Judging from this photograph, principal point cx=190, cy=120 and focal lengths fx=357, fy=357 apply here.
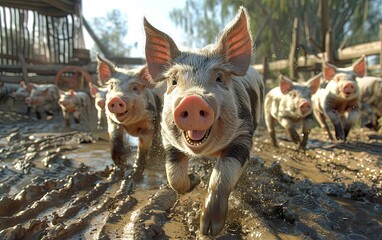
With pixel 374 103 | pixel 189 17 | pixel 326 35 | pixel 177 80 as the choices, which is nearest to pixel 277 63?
pixel 326 35

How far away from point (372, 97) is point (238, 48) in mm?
6446

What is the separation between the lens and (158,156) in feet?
18.9

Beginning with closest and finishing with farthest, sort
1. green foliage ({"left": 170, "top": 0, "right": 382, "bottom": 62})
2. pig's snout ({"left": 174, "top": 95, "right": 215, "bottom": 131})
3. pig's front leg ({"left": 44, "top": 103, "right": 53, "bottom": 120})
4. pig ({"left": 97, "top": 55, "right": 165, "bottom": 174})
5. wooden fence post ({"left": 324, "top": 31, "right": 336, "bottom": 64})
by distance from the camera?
pig's snout ({"left": 174, "top": 95, "right": 215, "bottom": 131}), pig ({"left": 97, "top": 55, "right": 165, "bottom": 174}), wooden fence post ({"left": 324, "top": 31, "right": 336, "bottom": 64}), pig's front leg ({"left": 44, "top": 103, "right": 53, "bottom": 120}), green foliage ({"left": 170, "top": 0, "right": 382, "bottom": 62})

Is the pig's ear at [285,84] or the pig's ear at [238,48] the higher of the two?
the pig's ear at [238,48]

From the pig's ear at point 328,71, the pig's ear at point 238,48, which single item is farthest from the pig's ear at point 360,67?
the pig's ear at point 238,48

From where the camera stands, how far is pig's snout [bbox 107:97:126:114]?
428 centimetres

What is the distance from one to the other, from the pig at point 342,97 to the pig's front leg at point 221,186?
4628 mm

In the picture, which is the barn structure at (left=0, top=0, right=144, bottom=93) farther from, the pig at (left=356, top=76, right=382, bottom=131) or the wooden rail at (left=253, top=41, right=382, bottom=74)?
the pig at (left=356, top=76, right=382, bottom=131)

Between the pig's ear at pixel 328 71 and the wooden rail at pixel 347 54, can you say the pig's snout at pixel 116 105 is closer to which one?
the pig's ear at pixel 328 71

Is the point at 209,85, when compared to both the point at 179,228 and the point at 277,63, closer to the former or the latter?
the point at 179,228

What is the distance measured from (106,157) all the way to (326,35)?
7.36 metres

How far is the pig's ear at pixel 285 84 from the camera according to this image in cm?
702

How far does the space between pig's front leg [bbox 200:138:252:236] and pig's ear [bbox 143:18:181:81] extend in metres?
0.97

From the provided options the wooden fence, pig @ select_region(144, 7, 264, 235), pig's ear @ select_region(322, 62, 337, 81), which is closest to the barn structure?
the wooden fence
